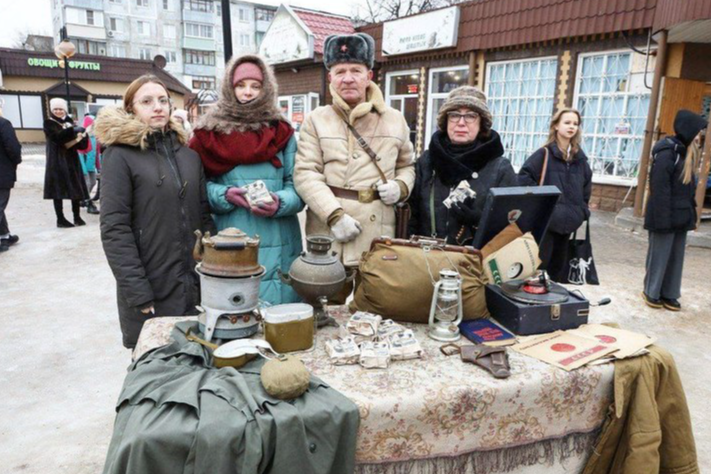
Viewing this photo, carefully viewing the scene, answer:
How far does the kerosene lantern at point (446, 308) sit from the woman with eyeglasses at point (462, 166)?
617 mm

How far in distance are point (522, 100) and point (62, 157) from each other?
8146mm

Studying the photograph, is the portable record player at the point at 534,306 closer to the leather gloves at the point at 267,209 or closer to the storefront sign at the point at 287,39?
the leather gloves at the point at 267,209

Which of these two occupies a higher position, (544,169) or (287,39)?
(287,39)

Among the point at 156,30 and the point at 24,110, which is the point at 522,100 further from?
the point at 156,30

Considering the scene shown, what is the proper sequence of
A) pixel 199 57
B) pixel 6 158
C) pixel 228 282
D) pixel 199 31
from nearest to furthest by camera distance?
pixel 228 282 < pixel 6 158 < pixel 199 31 < pixel 199 57

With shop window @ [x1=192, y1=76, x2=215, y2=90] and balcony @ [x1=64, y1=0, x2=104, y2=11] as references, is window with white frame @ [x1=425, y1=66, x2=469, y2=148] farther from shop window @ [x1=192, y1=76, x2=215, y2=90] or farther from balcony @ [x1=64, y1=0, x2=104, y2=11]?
balcony @ [x1=64, y1=0, x2=104, y2=11]

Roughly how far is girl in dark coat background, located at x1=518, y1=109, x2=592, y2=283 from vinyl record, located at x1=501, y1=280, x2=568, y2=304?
1.88 meters

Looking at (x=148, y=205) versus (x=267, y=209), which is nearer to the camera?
(x=148, y=205)

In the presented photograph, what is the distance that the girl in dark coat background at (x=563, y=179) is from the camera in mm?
3998

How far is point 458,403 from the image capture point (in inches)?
63.7

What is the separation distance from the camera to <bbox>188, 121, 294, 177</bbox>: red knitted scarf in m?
2.49

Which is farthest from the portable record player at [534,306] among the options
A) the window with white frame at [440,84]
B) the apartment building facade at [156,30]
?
the apartment building facade at [156,30]

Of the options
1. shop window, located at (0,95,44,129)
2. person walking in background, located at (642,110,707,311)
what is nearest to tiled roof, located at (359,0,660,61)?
person walking in background, located at (642,110,707,311)

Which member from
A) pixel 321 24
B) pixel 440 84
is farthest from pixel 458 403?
pixel 321 24
